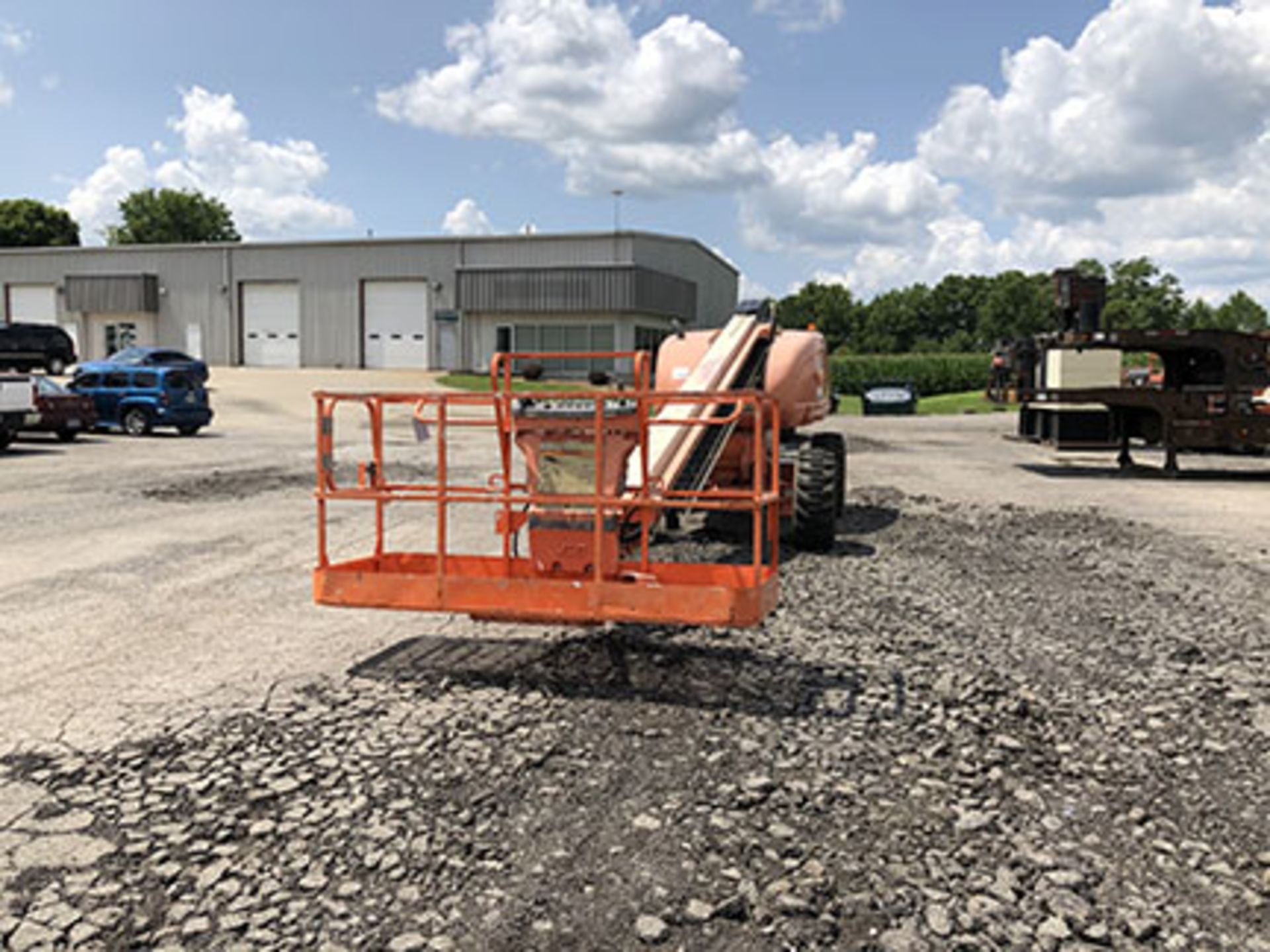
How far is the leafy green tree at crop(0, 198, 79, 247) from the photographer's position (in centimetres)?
7438

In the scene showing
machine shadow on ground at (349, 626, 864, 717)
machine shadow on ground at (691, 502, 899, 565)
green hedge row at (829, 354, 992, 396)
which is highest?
green hedge row at (829, 354, 992, 396)

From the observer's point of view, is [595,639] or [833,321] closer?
[595,639]

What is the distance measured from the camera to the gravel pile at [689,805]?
3.32 m

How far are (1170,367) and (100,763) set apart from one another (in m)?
18.7

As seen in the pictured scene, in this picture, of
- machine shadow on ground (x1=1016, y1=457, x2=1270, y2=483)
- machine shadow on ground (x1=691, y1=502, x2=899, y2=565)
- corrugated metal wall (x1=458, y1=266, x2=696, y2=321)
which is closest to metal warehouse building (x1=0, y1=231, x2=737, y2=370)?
corrugated metal wall (x1=458, y1=266, x2=696, y2=321)

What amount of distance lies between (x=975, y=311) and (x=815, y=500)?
387ft

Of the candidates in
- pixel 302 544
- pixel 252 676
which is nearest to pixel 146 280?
pixel 302 544

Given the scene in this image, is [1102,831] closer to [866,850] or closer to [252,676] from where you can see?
[866,850]

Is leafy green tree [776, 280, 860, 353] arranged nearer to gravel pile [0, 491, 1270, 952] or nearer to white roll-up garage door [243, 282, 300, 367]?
white roll-up garage door [243, 282, 300, 367]

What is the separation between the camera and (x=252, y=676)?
18.7ft

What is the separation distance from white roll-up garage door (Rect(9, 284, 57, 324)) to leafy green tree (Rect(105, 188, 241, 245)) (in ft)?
110

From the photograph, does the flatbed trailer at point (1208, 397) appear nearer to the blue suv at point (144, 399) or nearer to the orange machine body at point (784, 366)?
the orange machine body at point (784, 366)

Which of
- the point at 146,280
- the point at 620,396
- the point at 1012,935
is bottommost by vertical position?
the point at 1012,935

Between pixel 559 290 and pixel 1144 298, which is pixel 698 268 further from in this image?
pixel 1144 298
